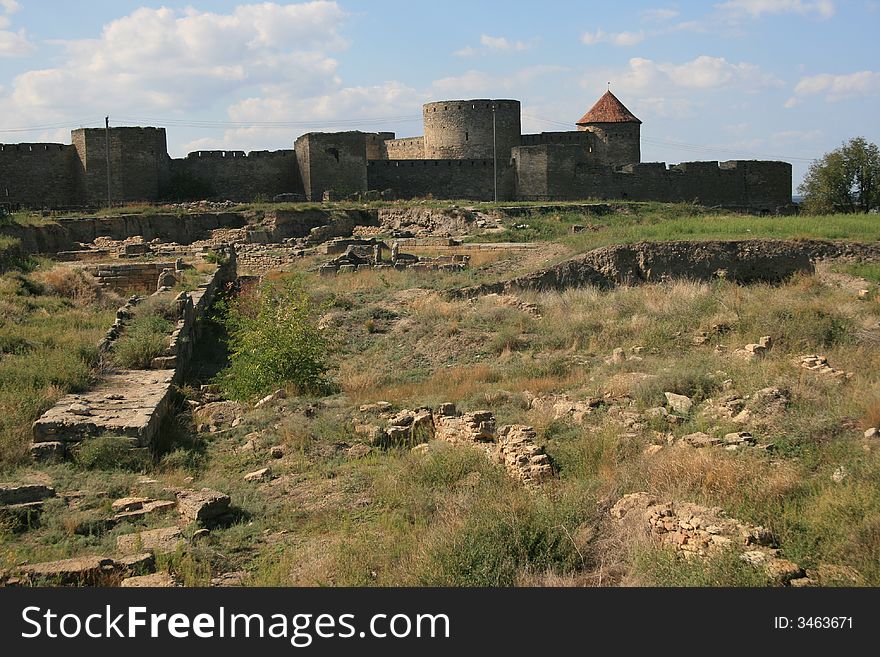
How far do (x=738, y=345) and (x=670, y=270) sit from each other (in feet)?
20.0

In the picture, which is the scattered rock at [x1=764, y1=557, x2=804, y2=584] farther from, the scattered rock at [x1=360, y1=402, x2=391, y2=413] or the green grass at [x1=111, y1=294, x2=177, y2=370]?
the green grass at [x1=111, y1=294, x2=177, y2=370]

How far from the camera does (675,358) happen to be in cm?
1203

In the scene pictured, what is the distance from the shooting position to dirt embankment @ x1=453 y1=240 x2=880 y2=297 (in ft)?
57.6

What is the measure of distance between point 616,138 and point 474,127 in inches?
250

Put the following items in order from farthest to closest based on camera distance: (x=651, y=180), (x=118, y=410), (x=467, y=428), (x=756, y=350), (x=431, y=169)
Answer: (x=651, y=180) < (x=431, y=169) < (x=756, y=350) < (x=118, y=410) < (x=467, y=428)

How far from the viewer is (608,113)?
40156 mm

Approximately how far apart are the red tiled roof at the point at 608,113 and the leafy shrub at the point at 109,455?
34.9 meters

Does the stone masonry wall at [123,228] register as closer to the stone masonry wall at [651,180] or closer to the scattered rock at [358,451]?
the stone masonry wall at [651,180]

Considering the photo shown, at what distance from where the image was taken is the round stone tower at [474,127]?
126ft

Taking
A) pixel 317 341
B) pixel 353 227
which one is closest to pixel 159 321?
pixel 317 341

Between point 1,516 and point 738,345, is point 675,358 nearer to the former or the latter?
point 738,345

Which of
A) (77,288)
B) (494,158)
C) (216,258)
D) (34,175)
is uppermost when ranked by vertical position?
(494,158)

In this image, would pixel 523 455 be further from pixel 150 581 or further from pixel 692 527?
pixel 150 581

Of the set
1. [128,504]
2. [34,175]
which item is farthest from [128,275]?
[34,175]
